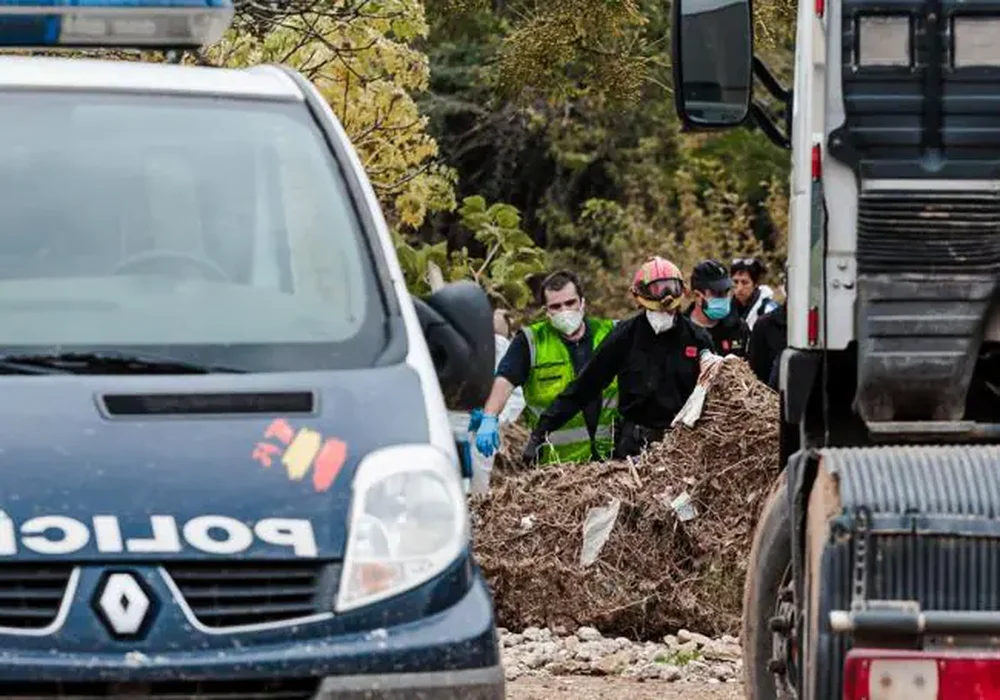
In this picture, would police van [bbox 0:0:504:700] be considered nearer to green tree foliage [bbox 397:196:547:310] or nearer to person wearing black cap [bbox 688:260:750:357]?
person wearing black cap [bbox 688:260:750:357]

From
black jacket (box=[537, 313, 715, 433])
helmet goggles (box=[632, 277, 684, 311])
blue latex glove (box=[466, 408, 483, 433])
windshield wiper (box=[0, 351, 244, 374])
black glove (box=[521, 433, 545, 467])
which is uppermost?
windshield wiper (box=[0, 351, 244, 374])

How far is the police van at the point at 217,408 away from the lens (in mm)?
5652

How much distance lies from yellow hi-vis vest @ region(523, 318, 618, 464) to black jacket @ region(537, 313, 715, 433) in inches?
13.3

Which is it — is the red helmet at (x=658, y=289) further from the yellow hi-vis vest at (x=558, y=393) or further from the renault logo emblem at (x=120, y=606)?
the renault logo emblem at (x=120, y=606)

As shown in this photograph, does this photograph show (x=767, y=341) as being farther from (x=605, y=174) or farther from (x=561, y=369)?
(x=605, y=174)

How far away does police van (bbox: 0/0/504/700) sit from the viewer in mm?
5652

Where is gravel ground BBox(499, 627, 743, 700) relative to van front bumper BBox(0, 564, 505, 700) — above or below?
below

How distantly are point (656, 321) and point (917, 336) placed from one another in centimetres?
607

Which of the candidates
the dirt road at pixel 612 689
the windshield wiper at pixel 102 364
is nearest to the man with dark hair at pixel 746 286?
the dirt road at pixel 612 689

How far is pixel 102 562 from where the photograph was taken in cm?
563

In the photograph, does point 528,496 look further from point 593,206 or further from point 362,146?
point 593,206

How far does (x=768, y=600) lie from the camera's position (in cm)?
720

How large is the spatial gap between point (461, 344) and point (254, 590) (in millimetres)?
1083

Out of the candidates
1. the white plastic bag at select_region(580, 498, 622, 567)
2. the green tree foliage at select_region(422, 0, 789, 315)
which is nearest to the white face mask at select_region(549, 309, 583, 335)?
the white plastic bag at select_region(580, 498, 622, 567)
